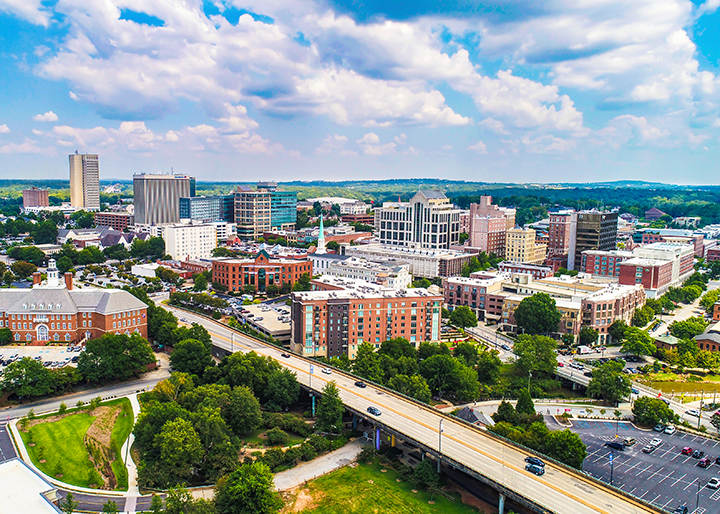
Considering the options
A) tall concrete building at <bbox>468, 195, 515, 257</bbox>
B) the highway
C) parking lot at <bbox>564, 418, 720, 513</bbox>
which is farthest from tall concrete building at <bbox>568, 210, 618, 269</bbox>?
the highway

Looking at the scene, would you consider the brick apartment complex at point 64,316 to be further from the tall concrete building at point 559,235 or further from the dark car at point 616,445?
the tall concrete building at point 559,235

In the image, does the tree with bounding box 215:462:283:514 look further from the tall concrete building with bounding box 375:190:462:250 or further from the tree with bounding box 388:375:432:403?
the tall concrete building with bounding box 375:190:462:250

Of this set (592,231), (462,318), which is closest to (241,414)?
(462,318)

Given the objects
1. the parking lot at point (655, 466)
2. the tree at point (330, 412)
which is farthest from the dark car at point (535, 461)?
the tree at point (330, 412)

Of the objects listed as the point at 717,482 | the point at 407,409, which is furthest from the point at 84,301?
the point at 717,482

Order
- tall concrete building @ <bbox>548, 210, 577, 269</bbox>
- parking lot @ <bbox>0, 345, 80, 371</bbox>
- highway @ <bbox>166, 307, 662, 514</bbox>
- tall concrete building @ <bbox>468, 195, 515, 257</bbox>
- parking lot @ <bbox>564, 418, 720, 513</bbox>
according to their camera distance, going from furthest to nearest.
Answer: tall concrete building @ <bbox>548, 210, 577, 269</bbox> < tall concrete building @ <bbox>468, 195, 515, 257</bbox> < parking lot @ <bbox>0, 345, 80, 371</bbox> < parking lot @ <bbox>564, 418, 720, 513</bbox> < highway @ <bbox>166, 307, 662, 514</bbox>

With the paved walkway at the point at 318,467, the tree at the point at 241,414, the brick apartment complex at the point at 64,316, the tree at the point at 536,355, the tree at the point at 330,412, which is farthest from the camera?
the brick apartment complex at the point at 64,316

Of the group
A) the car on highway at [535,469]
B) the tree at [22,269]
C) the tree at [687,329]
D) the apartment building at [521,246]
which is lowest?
the car on highway at [535,469]
